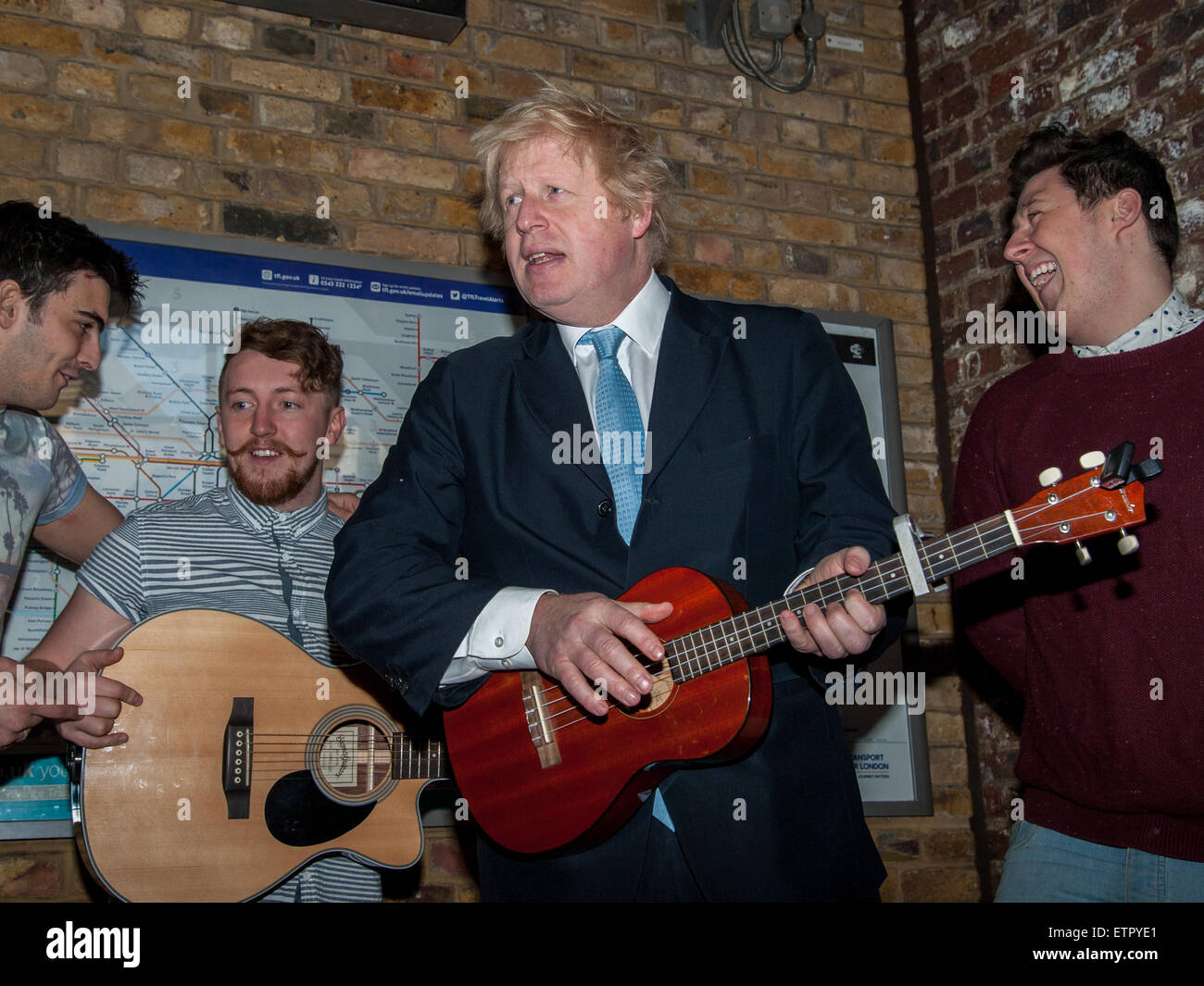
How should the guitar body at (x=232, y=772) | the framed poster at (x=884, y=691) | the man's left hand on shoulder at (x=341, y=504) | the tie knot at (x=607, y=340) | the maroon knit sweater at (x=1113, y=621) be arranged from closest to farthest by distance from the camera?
the maroon knit sweater at (x=1113, y=621) → the tie knot at (x=607, y=340) → the guitar body at (x=232, y=772) → the man's left hand on shoulder at (x=341, y=504) → the framed poster at (x=884, y=691)

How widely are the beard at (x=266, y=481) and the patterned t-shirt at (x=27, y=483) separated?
368 millimetres

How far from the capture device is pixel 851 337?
382cm

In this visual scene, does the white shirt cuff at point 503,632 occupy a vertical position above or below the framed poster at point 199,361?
below

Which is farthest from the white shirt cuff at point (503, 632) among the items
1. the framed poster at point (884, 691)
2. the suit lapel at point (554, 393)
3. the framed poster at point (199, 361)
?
the framed poster at point (884, 691)

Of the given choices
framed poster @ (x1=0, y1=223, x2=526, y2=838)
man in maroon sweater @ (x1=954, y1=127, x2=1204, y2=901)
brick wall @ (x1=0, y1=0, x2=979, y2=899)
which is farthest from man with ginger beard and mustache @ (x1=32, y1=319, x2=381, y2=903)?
man in maroon sweater @ (x1=954, y1=127, x2=1204, y2=901)

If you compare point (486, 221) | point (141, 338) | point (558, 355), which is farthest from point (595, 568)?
point (141, 338)

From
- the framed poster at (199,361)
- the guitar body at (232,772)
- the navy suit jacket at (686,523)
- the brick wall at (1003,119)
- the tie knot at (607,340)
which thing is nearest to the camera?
the navy suit jacket at (686,523)

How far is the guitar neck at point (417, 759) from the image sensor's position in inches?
101

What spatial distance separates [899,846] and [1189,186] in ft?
6.82

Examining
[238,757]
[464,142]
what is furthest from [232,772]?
[464,142]

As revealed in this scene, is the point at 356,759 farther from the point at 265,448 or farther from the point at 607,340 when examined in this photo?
the point at 607,340

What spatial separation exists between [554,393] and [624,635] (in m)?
0.56

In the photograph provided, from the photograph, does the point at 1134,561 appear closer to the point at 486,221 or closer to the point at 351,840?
the point at 486,221

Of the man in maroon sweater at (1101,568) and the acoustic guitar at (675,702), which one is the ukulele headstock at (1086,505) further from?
the man in maroon sweater at (1101,568)
